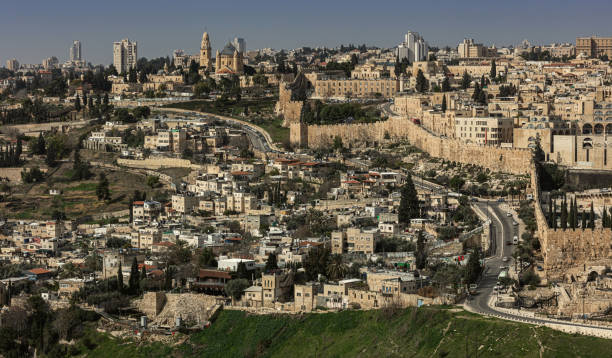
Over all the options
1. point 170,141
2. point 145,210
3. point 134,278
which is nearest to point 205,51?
point 170,141

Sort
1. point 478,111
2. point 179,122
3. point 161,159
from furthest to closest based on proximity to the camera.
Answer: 1. point 179,122
2. point 161,159
3. point 478,111

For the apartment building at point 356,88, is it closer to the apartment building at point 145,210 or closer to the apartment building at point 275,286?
the apartment building at point 145,210

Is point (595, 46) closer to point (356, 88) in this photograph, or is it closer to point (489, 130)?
point (356, 88)

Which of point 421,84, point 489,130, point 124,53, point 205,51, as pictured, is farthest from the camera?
point 124,53

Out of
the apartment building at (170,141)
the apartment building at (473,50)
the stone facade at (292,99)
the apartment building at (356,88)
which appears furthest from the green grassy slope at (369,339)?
the apartment building at (473,50)

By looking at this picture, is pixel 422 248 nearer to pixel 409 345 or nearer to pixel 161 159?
pixel 409 345

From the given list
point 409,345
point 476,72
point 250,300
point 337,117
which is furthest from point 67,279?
point 476,72

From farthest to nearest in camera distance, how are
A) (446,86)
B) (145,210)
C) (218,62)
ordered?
(218,62)
(446,86)
(145,210)

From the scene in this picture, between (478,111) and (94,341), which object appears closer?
(94,341)
